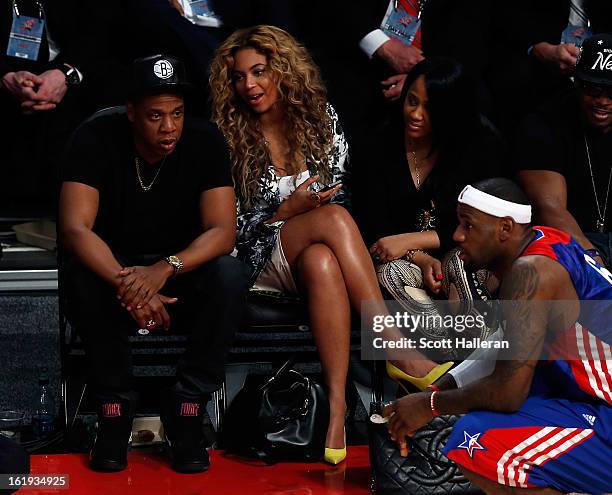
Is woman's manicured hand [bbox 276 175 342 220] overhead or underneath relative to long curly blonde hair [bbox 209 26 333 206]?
underneath

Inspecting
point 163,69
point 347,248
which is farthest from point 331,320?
point 163,69

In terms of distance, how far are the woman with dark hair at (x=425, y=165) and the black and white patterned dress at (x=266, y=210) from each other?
10 cm

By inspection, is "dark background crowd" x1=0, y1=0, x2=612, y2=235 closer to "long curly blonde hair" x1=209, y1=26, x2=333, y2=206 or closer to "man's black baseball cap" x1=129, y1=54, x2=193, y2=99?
"long curly blonde hair" x1=209, y1=26, x2=333, y2=206

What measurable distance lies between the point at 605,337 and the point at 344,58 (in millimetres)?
2302

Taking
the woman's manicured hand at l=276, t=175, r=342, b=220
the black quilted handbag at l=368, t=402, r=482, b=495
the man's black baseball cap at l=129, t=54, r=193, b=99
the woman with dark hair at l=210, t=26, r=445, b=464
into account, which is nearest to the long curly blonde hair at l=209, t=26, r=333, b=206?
the woman with dark hair at l=210, t=26, r=445, b=464

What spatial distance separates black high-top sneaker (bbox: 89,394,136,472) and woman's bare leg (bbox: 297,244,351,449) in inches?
27.5

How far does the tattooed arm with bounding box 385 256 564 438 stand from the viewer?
9.84ft

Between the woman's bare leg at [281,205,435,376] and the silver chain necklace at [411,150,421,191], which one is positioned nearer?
the woman's bare leg at [281,205,435,376]

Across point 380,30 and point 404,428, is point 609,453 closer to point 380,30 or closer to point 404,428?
point 404,428

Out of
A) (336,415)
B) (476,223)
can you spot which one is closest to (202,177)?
(336,415)

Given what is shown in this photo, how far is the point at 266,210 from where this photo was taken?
4.38m

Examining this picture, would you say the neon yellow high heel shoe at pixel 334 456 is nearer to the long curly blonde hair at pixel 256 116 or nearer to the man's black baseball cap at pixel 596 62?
the long curly blonde hair at pixel 256 116

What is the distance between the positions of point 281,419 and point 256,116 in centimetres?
123

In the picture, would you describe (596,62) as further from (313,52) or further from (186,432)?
(186,432)
